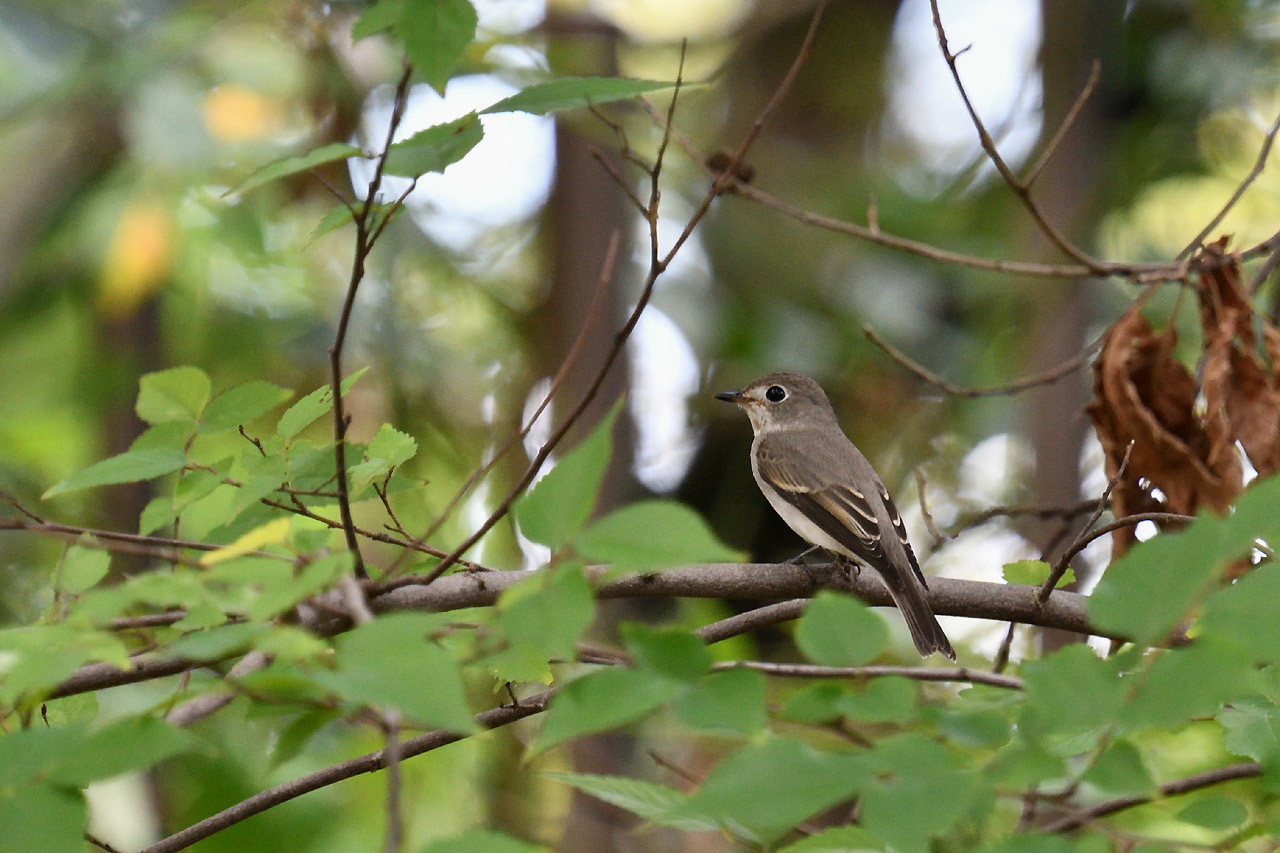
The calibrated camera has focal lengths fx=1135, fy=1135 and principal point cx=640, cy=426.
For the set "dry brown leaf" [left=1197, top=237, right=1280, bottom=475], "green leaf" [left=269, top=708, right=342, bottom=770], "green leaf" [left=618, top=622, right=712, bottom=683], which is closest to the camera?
"green leaf" [left=618, top=622, right=712, bottom=683]

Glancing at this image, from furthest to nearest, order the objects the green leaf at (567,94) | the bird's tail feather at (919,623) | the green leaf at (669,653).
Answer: the bird's tail feather at (919,623) < the green leaf at (567,94) < the green leaf at (669,653)

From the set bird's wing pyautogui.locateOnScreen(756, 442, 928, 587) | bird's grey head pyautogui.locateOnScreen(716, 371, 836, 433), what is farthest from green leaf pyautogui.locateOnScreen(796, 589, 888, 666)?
bird's grey head pyautogui.locateOnScreen(716, 371, 836, 433)

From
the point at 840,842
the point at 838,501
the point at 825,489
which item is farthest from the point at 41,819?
the point at 825,489

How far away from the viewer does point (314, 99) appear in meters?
6.78

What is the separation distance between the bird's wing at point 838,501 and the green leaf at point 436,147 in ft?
8.99

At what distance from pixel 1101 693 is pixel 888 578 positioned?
9.41ft

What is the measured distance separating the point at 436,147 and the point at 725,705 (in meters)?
1.18

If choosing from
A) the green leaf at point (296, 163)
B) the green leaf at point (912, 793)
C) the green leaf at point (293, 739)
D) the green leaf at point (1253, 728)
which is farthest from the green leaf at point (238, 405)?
the green leaf at point (1253, 728)

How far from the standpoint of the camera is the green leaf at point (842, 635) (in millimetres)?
1442

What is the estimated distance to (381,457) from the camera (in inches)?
97.4

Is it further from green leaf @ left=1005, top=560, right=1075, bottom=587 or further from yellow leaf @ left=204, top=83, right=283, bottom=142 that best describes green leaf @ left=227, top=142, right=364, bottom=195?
yellow leaf @ left=204, top=83, right=283, bottom=142

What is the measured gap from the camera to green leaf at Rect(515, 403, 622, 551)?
1.37m

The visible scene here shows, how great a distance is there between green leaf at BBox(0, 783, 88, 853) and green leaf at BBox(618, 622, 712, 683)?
0.76m

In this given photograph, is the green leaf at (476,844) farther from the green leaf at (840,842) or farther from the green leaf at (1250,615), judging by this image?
the green leaf at (1250,615)
